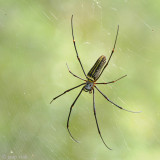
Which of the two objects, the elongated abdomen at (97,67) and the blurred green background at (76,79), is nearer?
the elongated abdomen at (97,67)

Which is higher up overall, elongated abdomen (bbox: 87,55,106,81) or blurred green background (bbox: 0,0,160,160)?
blurred green background (bbox: 0,0,160,160)

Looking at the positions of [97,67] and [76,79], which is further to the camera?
[76,79]

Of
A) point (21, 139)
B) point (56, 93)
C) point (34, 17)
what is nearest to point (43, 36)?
point (34, 17)

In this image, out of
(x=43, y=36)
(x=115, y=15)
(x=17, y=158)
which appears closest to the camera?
(x=17, y=158)

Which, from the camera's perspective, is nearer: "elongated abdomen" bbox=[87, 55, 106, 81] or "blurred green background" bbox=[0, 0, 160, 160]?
"elongated abdomen" bbox=[87, 55, 106, 81]

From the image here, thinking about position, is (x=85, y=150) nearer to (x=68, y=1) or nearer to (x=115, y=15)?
(x=115, y=15)

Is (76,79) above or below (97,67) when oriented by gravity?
above

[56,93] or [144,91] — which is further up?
[144,91]

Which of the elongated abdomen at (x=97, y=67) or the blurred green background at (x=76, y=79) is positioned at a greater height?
the blurred green background at (x=76, y=79)
